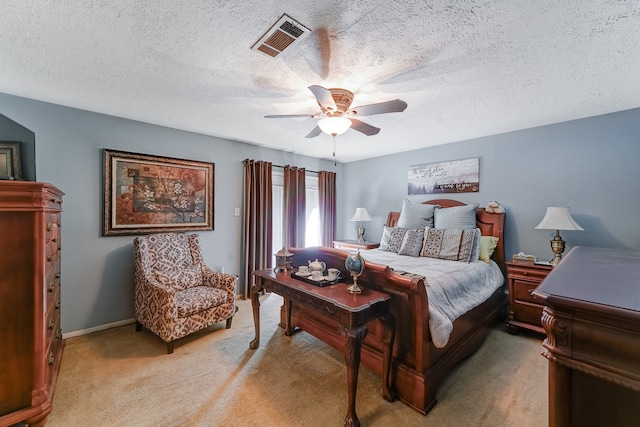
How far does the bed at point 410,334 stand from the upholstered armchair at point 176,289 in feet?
2.89

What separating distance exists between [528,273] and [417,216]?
4.71 feet

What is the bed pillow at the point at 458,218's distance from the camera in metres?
3.48

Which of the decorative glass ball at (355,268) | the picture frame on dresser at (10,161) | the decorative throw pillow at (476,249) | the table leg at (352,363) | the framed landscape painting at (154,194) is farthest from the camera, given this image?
the decorative throw pillow at (476,249)

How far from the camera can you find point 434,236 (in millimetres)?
3393

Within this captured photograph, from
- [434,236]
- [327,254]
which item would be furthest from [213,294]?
[434,236]

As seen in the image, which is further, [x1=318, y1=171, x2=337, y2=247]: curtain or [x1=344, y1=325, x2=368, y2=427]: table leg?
[x1=318, y1=171, x2=337, y2=247]: curtain

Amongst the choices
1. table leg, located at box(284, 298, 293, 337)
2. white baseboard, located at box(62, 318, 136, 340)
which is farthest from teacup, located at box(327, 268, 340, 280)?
white baseboard, located at box(62, 318, 136, 340)

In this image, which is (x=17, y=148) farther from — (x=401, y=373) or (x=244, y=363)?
(x=401, y=373)

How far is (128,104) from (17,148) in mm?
995

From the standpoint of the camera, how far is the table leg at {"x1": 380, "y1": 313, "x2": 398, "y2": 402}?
1.87 meters

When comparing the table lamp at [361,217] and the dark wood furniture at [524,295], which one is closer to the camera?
the dark wood furniture at [524,295]

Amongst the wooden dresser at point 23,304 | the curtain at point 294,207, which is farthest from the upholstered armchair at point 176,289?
the curtain at point 294,207

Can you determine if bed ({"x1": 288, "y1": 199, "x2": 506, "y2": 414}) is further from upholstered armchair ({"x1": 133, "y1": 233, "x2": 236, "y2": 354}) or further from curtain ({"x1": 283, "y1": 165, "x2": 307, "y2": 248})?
curtain ({"x1": 283, "y1": 165, "x2": 307, "y2": 248})

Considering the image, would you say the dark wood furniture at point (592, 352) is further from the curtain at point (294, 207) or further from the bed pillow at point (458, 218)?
the curtain at point (294, 207)
